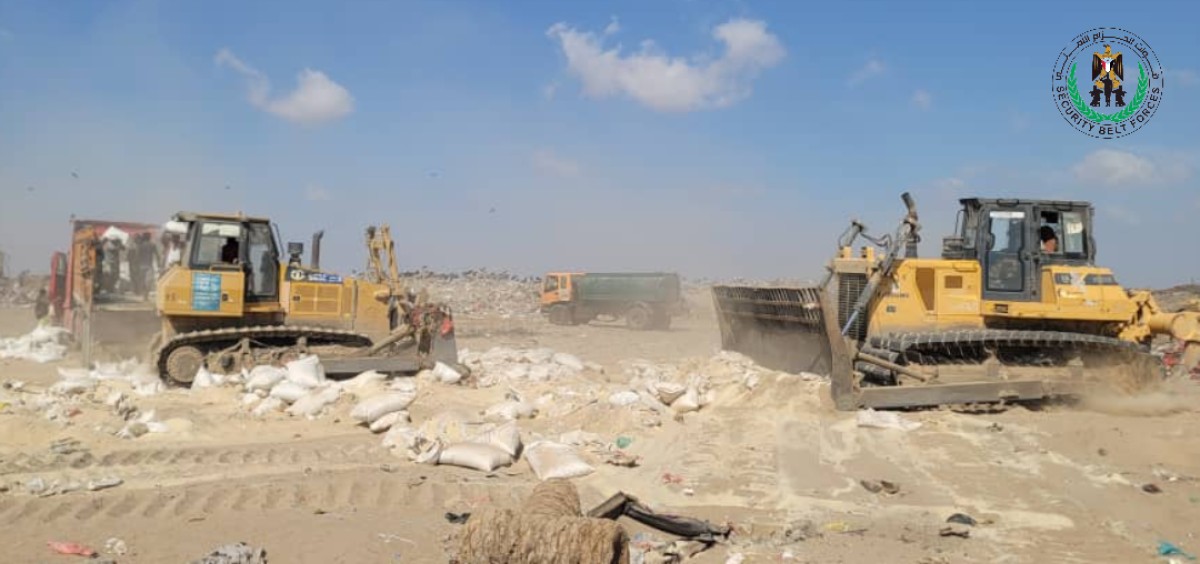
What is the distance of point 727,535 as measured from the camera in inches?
222

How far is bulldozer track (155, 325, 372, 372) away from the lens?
36.6ft

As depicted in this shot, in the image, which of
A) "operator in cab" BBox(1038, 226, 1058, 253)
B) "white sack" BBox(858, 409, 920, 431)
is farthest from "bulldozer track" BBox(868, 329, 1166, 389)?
"operator in cab" BBox(1038, 226, 1058, 253)

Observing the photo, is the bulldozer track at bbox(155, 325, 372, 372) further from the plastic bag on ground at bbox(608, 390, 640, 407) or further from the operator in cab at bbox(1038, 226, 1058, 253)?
the operator in cab at bbox(1038, 226, 1058, 253)

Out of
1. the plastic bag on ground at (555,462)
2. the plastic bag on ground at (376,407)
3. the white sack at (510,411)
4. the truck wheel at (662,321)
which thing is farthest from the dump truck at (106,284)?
the truck wheel at (662,321)

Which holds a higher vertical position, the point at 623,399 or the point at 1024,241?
the point at 1024,241

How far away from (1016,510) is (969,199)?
17.0ft

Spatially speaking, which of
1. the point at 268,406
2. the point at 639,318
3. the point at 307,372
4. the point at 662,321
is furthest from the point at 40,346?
the point at 662,321

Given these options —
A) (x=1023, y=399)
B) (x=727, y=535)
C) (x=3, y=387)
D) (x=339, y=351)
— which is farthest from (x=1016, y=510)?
(x=3, y=387)

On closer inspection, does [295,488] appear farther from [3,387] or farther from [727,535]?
[3,387]

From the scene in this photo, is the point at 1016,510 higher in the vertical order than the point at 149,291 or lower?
lower

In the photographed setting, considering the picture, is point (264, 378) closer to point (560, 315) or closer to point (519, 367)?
point (519, 367)

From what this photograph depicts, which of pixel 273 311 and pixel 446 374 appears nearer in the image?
pixel 446 374

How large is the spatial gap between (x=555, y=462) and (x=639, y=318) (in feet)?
72.3

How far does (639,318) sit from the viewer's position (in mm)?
29391
